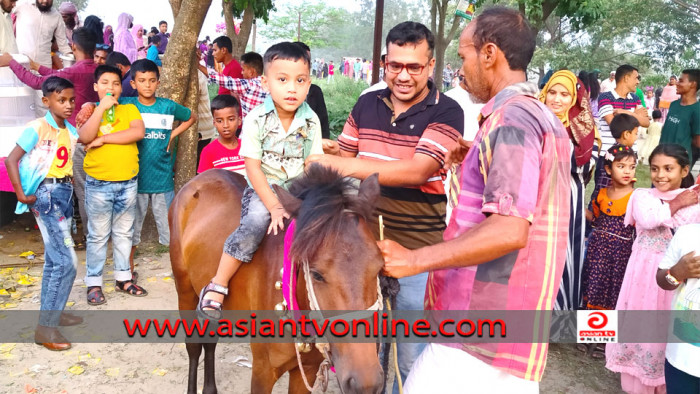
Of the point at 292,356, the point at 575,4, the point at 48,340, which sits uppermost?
the point at 575,4

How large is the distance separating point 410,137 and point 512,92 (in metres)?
1.00

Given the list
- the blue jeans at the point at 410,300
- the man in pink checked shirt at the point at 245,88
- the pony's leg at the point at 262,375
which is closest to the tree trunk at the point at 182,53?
the man in pink checked shirt at the point at 245,88

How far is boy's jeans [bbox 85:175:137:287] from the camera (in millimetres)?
5355

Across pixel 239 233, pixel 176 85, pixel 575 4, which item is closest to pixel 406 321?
pixel 239 233

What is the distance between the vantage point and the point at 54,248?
4586mm

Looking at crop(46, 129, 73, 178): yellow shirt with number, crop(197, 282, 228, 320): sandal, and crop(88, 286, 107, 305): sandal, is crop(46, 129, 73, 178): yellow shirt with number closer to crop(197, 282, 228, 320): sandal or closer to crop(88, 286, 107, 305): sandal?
crop(88, 286, 107, 305): sandal

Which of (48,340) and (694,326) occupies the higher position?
(694,326)

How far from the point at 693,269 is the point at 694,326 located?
0.31 meters

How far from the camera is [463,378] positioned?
1.96 m

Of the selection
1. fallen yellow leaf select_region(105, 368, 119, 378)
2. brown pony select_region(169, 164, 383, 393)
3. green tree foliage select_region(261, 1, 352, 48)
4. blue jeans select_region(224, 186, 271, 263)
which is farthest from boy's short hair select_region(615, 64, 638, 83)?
green tree foliage select_region(261, 1, 352, 48)

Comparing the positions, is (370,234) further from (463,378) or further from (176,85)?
(176,85)

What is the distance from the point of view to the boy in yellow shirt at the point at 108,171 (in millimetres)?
5207

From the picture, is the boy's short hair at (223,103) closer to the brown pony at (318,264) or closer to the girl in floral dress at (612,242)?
the brown pony at (318,264)

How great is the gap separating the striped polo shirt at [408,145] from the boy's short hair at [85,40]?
5.20 m
